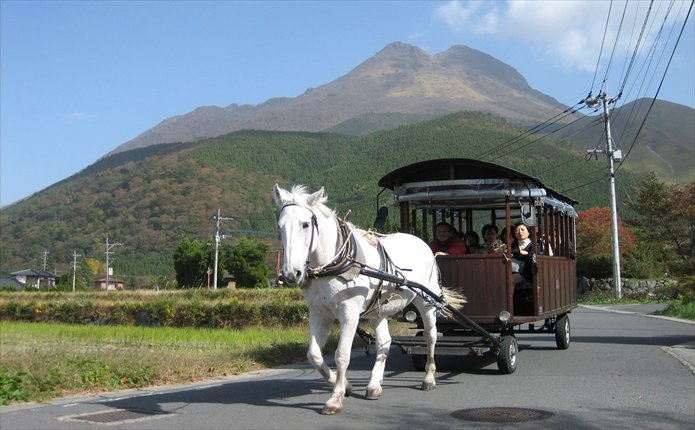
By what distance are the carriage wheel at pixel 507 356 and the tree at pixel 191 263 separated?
2626 inches

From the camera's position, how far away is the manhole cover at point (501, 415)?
7012mm

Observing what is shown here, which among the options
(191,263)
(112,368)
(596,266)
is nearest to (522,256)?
(112,368)

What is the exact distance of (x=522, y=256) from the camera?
11.2m

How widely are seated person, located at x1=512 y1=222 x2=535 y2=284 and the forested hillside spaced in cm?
6746

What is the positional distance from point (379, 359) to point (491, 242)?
4264 mm

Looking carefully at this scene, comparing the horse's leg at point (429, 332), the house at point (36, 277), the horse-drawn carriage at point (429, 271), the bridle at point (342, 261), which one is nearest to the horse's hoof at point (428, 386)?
the horse-drawn carriage at point (429, 271)

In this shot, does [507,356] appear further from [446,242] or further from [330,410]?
[330,410]

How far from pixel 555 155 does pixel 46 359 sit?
338ft

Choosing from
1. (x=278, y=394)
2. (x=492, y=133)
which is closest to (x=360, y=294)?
(x=278, y=394)

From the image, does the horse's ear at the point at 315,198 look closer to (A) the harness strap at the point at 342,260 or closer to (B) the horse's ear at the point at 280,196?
(B) the horse's ear at the point at 280,196

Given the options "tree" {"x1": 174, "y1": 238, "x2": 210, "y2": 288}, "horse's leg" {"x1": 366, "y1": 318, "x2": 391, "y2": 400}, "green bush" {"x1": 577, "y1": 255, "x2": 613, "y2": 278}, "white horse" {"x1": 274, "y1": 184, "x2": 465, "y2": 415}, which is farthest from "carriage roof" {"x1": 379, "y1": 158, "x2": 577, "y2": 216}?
"tree" {"x1": 174, "y1": 238, "x2": 210, "y2": 288}

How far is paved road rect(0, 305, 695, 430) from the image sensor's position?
6.83 meters

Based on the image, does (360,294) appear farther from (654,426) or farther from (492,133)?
(492,133)

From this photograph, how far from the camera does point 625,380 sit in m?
9.51
